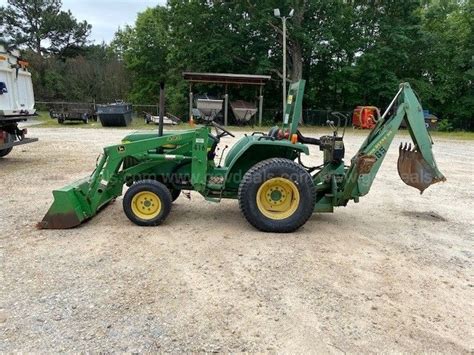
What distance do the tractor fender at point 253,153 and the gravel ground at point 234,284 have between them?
599 mm

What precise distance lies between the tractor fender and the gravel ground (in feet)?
1.97

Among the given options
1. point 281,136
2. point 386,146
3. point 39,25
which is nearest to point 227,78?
point 281,136

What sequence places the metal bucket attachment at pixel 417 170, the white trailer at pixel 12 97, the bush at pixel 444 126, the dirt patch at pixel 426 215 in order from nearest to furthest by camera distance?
1. the metal bucket attachment at pixel 417 170
2. the dirt patch at pixel 426 215
3. the white trailer at pixel 12 97
4. the bush at pixel 444 126

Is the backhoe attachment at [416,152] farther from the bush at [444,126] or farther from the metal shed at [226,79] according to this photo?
the bush at [444,126]

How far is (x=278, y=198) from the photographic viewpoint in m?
5.00

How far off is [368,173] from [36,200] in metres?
4.66

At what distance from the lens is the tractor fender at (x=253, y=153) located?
5.04 m

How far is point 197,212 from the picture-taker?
585cm

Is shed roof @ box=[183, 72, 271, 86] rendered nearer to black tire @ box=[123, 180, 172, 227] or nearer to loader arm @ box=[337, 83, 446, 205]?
loader arm @ box=[337, 83, 446, 205]

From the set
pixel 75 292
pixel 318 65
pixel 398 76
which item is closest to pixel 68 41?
pixel 318 65

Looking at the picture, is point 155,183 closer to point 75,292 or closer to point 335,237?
point 75,292

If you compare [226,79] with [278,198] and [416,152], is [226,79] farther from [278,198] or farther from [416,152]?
[278,198]

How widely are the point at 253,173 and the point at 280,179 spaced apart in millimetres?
311

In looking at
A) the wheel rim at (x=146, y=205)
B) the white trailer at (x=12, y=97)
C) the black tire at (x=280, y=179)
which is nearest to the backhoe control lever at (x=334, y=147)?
the black tire at (x=280, y=179)
